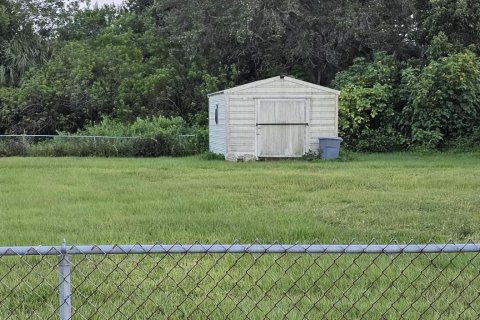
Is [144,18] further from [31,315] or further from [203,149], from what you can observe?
[31,315]

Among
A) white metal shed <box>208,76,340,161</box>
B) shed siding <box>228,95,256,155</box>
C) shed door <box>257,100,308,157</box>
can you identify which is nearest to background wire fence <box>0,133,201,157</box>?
white metal shed <box>208,76,340,161</box>

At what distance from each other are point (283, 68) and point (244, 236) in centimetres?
1866

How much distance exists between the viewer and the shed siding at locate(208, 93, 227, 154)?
18156mm

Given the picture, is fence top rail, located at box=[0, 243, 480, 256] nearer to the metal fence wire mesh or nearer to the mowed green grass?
the metal fence wire mesh

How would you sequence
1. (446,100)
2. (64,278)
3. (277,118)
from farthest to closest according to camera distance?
(446,100) < (277,118) < (64,278)

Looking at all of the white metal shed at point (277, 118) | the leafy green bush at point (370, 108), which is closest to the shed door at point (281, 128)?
the white metal shed at point (277, 118)

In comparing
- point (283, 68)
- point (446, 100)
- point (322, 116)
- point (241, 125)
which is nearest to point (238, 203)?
point (241, 125)

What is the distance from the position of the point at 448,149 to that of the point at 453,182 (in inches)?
340

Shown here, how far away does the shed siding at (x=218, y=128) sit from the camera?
1816 centimetres

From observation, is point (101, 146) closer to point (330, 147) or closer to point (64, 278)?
point (330, 147)

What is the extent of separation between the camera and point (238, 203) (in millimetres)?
9148

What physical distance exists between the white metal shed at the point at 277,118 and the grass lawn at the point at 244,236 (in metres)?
4.29

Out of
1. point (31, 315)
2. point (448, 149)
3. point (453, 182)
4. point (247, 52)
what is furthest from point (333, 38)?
point (31, 315)

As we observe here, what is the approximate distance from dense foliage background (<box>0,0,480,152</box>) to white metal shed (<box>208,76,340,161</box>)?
2427mm
